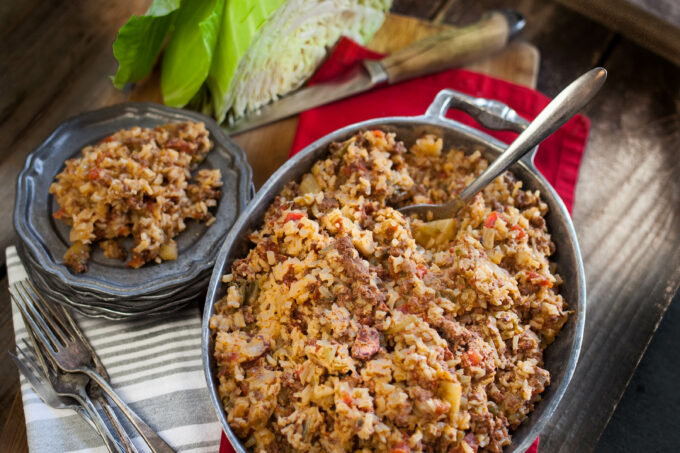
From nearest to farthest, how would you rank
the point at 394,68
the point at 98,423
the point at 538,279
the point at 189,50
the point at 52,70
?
1. the point at 538,279
2. the point at 98,423
3. the point at 189,50
4. the point at 394,68
5. the point at 52,70

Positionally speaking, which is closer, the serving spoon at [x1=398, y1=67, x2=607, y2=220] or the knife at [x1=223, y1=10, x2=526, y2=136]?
the serving spoon at [x1=398, y1=67, x2=607, y2=220]

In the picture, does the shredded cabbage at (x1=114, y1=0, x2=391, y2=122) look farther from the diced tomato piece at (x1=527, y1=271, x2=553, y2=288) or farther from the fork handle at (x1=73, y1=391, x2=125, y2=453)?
the diced tomato piece at (x1=527, y1=271, x2=553, y2=288)

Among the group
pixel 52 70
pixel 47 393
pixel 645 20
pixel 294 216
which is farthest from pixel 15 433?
pixel 645 20

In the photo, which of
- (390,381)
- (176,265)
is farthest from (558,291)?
(176,265)

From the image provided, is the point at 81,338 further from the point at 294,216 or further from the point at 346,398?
the point at 346,398

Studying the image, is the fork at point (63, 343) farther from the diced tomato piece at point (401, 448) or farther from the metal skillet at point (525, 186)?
the diced tomato piece at point (401, 448)

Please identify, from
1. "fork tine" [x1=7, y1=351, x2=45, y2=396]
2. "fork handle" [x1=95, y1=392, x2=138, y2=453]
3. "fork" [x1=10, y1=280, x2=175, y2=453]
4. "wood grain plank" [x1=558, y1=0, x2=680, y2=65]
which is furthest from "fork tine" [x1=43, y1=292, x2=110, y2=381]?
"wood grain plank" [x1=558, y1=0, x2=680, y2=65]
